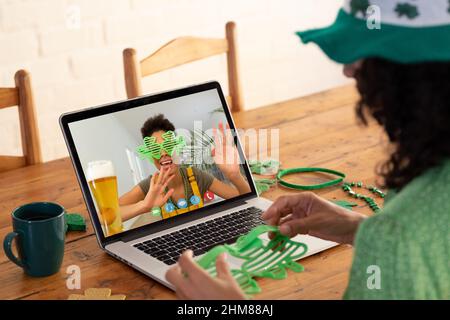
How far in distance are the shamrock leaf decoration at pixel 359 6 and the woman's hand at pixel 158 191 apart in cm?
57

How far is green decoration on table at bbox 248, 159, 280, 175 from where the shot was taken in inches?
62.6

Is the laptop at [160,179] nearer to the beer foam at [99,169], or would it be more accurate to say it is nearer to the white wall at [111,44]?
the beer foam at [99,169]

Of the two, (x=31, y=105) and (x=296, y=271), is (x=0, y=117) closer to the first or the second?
(x=31, y=105)

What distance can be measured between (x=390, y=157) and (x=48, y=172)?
95 cm

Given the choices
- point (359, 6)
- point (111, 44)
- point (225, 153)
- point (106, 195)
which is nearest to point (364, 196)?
point (225, 153)

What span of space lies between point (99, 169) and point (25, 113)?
0.54 m

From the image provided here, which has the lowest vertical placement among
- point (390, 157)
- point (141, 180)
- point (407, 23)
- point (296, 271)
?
point (296, 271)

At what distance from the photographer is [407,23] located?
0.84m

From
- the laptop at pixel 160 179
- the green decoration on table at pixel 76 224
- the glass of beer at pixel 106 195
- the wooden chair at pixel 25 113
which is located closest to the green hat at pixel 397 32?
the laptop at pixel 160 179

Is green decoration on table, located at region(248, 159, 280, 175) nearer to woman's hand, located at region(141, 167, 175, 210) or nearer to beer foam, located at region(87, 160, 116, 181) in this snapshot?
woman's hand, located at region(141, 167, 175, 210)

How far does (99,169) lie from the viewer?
→ 4.25 feet

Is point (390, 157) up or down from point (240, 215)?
up

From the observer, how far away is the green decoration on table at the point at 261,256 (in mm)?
1106

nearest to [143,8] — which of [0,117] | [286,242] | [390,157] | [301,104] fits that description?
[0,117]
